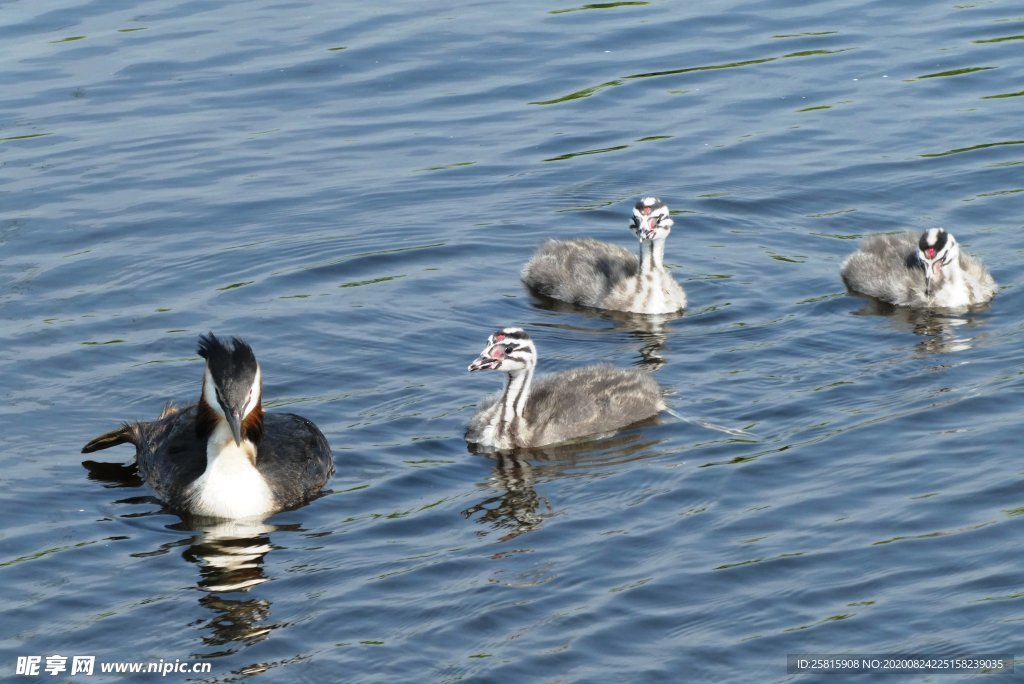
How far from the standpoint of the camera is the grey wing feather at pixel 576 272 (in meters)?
16.2

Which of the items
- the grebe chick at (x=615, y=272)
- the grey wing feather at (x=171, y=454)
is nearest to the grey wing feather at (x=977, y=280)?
the grebe chick at (x=615, y=272)

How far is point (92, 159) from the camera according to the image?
64.6 ft

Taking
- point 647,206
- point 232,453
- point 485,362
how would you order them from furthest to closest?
point 647,206
point 485,362
point 232,453

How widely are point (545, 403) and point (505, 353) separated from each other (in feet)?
1.67

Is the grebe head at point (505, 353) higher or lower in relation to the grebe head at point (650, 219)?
lower

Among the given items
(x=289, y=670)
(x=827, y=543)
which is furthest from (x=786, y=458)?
(x=289, y=670)

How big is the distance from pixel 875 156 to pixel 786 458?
298 inches

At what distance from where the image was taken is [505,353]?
43.0ft

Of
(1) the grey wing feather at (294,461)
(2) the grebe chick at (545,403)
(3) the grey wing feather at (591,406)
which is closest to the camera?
(1) the grey wing feather at (294,461)

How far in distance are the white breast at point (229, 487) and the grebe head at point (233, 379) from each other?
21cm

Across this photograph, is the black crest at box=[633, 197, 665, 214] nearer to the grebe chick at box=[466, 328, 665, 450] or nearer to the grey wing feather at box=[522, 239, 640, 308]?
the grey wing feather at box=[522, 239, 640, 308]

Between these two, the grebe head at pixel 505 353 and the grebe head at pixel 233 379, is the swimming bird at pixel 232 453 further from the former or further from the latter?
the grebe head at pixel 505 353

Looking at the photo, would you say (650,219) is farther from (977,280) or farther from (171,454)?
(171,454)

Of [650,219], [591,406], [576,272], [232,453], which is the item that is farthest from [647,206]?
[232,453]
